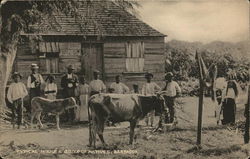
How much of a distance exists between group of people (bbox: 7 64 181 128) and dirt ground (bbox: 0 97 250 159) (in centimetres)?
15

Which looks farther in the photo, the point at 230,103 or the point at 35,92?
the point at 230,103

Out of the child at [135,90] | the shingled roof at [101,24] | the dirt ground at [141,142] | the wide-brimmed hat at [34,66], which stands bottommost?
the dirt ground at [141,142]

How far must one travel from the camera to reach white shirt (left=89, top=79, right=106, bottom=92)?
16.2 feet

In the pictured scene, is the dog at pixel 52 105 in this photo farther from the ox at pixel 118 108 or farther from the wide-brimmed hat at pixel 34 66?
the wide-brimmed hat at pixel 34 66

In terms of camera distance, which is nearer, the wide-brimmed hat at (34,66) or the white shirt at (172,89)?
the wide-brimmed hat at (34,66)

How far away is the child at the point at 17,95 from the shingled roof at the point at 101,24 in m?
0.59

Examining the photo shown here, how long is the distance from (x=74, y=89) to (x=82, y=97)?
0.12 metres

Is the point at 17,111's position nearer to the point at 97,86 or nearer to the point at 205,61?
the point at 97,86

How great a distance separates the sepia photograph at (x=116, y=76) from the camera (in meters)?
4.86

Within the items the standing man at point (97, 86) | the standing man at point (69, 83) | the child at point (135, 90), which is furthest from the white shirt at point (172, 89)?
the standing man at point (69, 83)

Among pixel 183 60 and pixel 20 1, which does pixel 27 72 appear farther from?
pixel 183 60

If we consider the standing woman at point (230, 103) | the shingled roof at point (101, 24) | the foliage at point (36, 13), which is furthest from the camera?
the standing woman at point (230, 103)

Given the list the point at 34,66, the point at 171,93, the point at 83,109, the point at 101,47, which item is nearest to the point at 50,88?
the point at 34,66

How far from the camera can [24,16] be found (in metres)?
4.87
